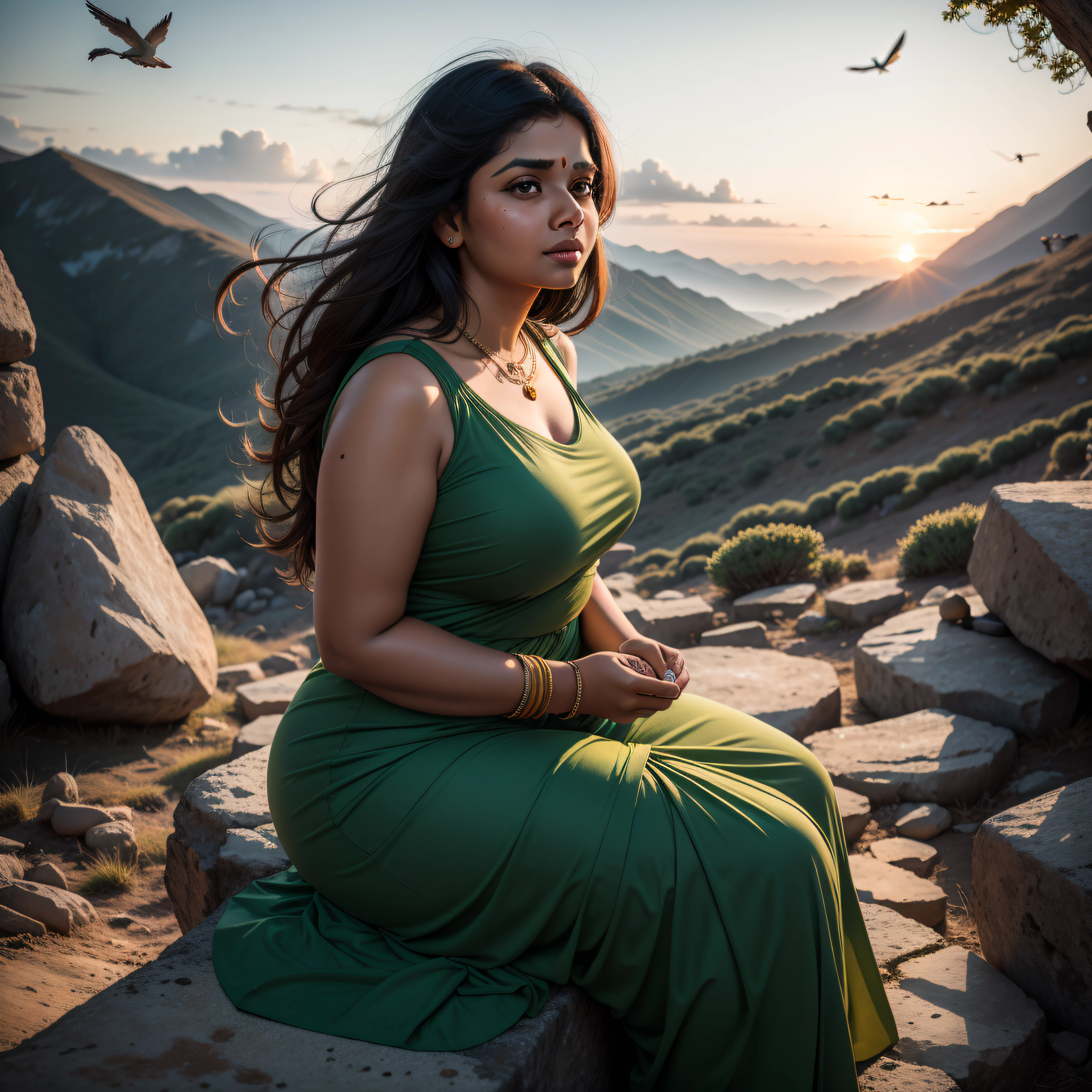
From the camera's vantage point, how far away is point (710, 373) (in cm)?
7506

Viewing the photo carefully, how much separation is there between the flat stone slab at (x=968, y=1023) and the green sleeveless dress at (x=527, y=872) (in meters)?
0.23

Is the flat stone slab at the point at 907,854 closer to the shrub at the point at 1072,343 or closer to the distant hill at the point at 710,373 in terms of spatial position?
the shrub at the point at 1072,343

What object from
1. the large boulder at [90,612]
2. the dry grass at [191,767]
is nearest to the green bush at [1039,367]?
the large boulder at [90,612]

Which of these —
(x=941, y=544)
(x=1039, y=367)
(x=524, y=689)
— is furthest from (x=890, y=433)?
(x=524, y=689)

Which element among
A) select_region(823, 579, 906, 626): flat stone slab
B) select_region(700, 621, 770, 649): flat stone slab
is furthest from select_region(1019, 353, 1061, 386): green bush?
select_region(700, 621, 770, 649): flat stone slab

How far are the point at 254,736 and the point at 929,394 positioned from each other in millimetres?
16426

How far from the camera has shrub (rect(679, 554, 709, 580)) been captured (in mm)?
11406

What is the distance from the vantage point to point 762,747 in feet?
6.16

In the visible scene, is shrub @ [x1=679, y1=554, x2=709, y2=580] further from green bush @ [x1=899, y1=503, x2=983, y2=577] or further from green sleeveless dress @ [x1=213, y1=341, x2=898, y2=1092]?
green sleeveless dress @ [x1=213, y1=341, x2=898, y2=1092]

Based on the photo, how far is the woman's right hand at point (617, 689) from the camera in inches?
66.0

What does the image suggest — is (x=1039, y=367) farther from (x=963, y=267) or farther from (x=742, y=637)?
(x=963, y=267)

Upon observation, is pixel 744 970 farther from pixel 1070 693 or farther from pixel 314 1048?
pixel 1070 693

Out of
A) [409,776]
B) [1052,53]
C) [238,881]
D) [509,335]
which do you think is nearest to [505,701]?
[409,776]

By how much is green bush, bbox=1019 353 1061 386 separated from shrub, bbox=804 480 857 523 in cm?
438
